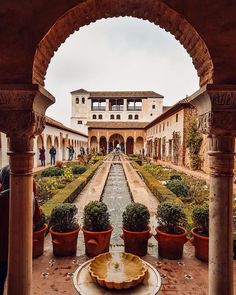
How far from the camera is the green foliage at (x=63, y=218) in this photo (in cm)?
452

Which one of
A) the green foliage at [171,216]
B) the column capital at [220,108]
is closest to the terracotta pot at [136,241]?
the green foliage at [171,216]

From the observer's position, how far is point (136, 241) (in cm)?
452

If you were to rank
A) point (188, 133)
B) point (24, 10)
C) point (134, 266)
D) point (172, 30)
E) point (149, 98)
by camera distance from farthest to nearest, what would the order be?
point (149, 98)
point (188, 133)
point (134, 266)
point (172, 30)
point (24, 10)

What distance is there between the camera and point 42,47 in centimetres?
262

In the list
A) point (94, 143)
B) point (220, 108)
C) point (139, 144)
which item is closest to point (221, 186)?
point (220, 108)

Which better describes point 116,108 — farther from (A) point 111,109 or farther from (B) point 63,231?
Answer: (B) point 63,231

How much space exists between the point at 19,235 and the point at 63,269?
173 cm

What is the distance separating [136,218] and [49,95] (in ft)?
9.22

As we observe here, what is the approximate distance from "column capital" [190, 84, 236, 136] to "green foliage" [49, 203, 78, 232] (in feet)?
9.75

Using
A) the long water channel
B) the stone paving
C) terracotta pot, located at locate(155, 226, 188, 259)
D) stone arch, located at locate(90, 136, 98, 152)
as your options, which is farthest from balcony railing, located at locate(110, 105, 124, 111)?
terracotta pot, located at locate(155, 226, 188, 259)

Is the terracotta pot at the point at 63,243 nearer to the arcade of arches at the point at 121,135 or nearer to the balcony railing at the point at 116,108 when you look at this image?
the arcade of arches at the point at 121,135

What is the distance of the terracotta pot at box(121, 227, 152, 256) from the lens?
4.49 m

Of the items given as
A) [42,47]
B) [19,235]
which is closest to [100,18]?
[42,47]

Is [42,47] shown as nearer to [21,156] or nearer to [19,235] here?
[21,156]
